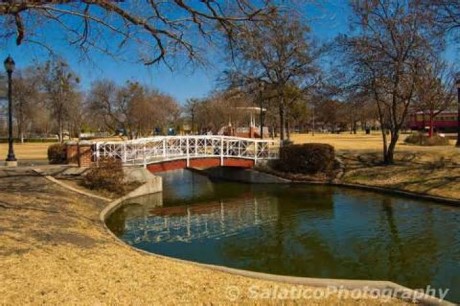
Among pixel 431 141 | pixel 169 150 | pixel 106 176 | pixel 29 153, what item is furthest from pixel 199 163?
pixel 29 153

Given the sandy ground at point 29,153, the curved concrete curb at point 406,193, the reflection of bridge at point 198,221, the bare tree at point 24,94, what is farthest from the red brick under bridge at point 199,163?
the bare tree at point 24,94

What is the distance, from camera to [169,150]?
2741 centimetres

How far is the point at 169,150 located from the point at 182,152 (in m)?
0.79

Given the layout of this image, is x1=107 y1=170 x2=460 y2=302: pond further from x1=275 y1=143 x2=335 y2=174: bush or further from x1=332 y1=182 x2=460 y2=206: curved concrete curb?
x1=275 y1=143 x2=335 y2=174: bush

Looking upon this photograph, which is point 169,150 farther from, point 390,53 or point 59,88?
point 59,88

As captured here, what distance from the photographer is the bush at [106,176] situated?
68.4 feet

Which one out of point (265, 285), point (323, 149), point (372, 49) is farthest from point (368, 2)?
point (265, 285)

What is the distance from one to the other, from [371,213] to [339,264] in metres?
7.65

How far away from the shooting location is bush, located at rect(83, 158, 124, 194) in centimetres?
2086

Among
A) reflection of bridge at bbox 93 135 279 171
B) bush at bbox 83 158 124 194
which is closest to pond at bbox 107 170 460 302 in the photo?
bush at bbox 83 158 124 194

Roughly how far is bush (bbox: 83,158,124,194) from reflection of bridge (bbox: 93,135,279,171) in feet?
5.72

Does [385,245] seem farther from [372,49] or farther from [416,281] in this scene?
[372,49]

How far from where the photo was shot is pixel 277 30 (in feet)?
38.2

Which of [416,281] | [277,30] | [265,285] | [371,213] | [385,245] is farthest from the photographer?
[371,213]
